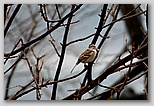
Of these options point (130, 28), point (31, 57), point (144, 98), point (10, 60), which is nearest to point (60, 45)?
point (31, 57)

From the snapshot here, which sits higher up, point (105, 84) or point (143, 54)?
point (143, 54)

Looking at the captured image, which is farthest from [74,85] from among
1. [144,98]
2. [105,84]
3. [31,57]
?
[144,98]

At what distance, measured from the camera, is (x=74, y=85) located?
1.58 metres

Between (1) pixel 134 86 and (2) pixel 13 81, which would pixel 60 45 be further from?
(1) pixel 134 86

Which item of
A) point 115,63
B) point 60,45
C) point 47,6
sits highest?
point 47,6

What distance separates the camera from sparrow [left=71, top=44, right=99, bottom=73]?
1546 mm

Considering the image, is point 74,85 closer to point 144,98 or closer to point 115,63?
point 115,63

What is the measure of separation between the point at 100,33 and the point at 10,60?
54 cm

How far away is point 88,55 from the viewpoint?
1.54 m

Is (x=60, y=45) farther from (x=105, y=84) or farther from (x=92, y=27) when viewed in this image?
(x=105, y=84)

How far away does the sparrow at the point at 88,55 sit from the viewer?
155cm

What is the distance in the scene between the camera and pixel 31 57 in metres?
1.60

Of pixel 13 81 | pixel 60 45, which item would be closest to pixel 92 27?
pixel 60 45

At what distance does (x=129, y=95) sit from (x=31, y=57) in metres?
0.60
